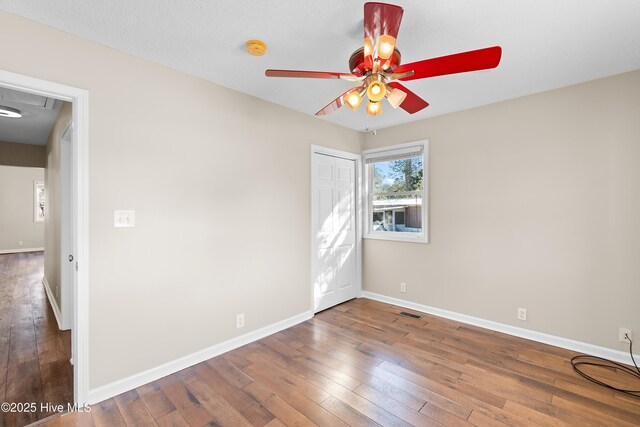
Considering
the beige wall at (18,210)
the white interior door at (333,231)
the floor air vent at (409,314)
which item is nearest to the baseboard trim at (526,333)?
the floor air vent at (409,314)

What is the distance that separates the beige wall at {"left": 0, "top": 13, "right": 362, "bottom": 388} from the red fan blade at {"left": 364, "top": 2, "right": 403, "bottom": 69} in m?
1.75

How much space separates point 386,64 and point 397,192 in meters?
2.64

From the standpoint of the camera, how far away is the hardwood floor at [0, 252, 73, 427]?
6.83 ft

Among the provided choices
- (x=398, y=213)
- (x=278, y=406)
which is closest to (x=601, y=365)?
(x=398, y=213)

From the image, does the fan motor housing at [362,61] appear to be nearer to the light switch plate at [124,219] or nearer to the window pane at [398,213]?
the light switch plate at [124,219]

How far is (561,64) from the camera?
2.34 metres

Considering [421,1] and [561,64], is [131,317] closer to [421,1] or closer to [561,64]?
[421,1]

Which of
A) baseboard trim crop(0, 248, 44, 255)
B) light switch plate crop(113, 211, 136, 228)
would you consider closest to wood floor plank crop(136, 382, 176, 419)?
light switch plate crop(113, 211, 136, 228)

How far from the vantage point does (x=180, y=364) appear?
2.46 meters

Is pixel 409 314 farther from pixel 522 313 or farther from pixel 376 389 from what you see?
pixel 376 389

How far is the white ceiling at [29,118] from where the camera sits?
295 centimetres

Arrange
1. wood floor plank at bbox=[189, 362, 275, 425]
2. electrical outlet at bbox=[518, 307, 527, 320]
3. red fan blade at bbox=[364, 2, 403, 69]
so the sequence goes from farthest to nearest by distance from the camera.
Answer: electrical outlet at bbox=[518, 307, 527, 320]
wood floor plank at bbox=[189, 362, 275, 425]
red fan blade at bbox=[364, 2, 403, 69]

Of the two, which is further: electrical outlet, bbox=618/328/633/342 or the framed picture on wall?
the framed picture on wall

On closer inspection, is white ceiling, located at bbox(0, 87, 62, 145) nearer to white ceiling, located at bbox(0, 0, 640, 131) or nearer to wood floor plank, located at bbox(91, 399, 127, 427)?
white ceiling, located at bbox(0, 0, 640, 131)
